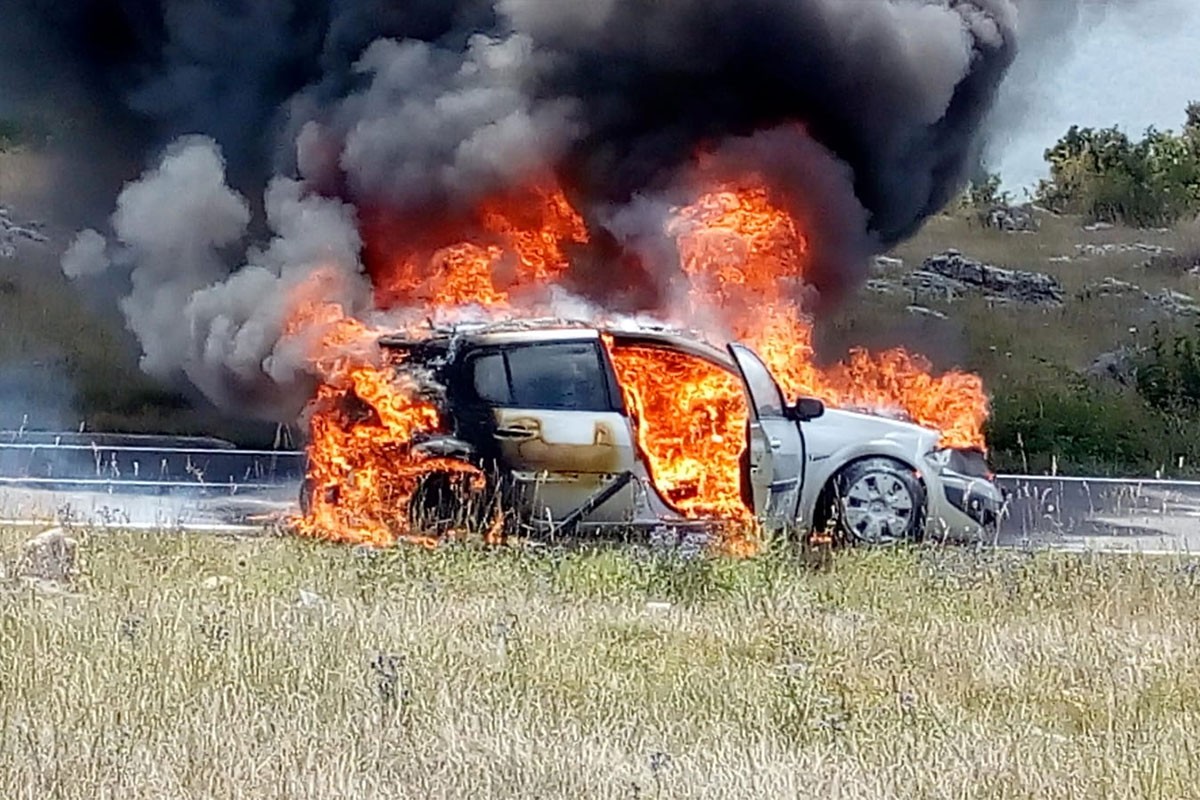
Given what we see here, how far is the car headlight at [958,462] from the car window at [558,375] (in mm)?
2132

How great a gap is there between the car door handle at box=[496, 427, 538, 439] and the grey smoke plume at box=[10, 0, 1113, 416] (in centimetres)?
390

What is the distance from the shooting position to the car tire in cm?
1027

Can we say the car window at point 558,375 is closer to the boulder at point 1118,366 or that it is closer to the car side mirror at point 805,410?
the car side mirror at point 805,410

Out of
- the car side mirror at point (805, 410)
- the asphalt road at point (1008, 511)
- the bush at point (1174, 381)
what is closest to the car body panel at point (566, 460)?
the car side mirror at point (805, 410)

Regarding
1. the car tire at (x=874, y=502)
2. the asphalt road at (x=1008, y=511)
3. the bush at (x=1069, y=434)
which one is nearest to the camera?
the car tire at (x=874, y=502)

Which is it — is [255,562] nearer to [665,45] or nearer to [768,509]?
[768,509]

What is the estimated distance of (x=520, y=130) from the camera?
557 inches

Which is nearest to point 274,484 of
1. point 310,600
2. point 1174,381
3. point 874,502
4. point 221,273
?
point 221,273

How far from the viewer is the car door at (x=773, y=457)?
1012 centimetres

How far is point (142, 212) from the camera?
1495 cm

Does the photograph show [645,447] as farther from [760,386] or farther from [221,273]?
[221,273]

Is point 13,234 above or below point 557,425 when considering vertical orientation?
above

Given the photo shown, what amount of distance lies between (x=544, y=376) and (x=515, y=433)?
0.42 m

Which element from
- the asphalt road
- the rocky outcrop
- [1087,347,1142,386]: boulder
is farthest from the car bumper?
the rocky outcrop
